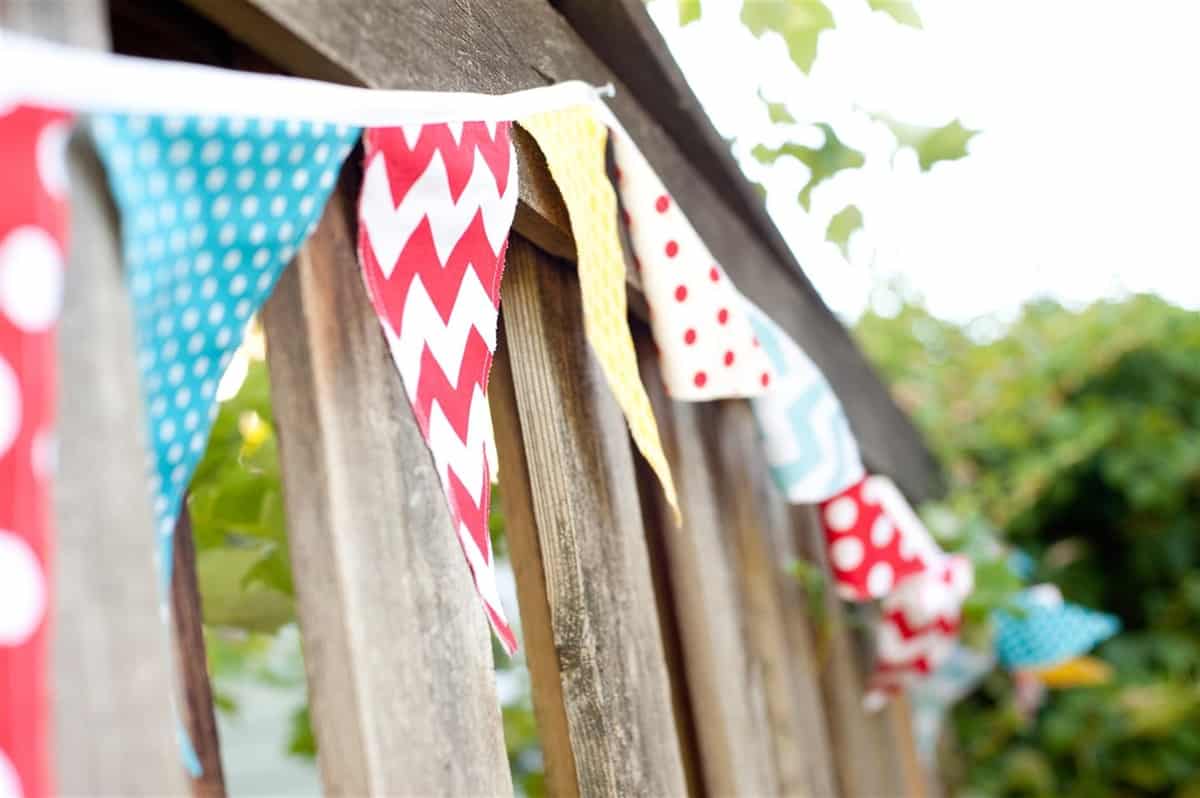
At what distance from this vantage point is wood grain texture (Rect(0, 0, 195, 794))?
441 mm

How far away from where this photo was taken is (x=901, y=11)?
1.70 metres

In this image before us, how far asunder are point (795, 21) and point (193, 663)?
1303 millimetres

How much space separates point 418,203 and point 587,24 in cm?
58

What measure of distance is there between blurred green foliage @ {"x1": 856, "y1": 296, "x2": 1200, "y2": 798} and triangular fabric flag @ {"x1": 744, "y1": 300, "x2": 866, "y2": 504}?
4.64ft

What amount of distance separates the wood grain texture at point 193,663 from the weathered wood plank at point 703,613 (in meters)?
0.74

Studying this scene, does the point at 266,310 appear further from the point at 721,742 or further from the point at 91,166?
the point at 721,742

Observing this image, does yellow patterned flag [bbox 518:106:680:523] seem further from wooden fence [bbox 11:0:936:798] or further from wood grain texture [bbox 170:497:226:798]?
wood grain texture [bbox 170:497:226:798]

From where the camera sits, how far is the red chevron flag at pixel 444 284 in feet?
2.34

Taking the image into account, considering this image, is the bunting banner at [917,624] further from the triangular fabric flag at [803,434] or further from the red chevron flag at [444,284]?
the red chevron flag at [444,284]

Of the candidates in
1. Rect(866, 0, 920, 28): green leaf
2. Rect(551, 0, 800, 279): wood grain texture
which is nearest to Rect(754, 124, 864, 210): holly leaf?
Rect(551, 0, 800, 279): wood grain texture

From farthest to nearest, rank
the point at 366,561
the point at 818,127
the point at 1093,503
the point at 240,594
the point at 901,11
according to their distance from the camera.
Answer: the point at 1093,503
the point at 818,127
the point at 901,11
the point at 240,594
the point at 366,561

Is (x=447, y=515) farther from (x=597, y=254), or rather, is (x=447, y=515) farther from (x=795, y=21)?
(x=795, y=21)

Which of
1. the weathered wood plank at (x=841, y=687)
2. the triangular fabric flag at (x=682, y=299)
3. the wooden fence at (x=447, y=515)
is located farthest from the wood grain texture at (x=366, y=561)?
the weathered wood plank at (x=841, y=687)

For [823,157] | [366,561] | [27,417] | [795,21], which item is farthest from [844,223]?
[27,417]
